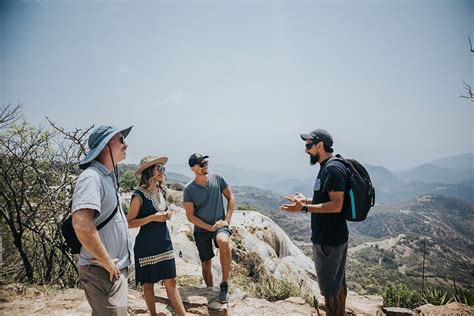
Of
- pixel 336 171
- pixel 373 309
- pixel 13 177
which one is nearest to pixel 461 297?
pixel 373 309

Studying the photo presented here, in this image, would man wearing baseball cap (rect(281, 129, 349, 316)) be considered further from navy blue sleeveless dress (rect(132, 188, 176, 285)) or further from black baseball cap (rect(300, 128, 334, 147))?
navy blue sleeveless dress (rect(132, 188, 176, 285))

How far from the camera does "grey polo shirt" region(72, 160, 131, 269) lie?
2.24 m

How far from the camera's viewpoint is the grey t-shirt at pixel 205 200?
4.89 meters

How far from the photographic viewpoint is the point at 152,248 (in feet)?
12.2

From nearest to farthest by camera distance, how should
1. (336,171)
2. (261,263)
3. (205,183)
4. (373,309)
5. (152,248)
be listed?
(336,171)
(152,248)
(373,309)
(205,183)
(261,263)

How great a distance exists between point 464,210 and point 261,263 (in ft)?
772

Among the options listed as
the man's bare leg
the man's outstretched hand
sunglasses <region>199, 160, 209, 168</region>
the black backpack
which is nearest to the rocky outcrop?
the black backpack

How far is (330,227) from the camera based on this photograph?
142 inches

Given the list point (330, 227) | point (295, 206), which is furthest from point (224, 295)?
point (330, 227)

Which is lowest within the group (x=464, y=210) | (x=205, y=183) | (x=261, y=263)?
(x=464, y=210)

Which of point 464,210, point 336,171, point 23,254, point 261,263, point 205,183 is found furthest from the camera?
point 464,210

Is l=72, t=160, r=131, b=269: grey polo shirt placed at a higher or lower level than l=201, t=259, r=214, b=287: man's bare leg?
higher

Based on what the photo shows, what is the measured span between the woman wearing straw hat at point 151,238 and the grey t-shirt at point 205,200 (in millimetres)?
1026

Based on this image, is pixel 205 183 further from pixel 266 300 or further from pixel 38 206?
pixel 38 206
